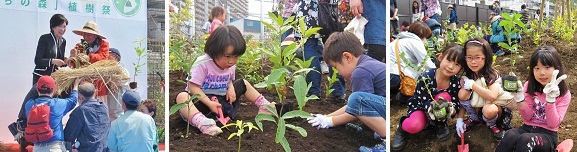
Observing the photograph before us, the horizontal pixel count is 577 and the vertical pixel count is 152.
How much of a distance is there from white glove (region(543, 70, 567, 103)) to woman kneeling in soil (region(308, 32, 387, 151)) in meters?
0.73

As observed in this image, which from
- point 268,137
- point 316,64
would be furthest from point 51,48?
point 316,64

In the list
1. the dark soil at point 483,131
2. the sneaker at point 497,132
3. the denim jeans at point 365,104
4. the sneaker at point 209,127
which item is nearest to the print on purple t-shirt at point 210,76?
the sneaker at point 209,127

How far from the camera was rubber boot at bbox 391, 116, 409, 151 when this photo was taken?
2.95 m

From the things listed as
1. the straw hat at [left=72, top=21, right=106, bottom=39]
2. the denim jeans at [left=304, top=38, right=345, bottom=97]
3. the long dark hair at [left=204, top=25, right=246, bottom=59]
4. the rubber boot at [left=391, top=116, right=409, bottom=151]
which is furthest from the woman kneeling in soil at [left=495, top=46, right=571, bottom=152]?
the straw hat at [left=72, top=21, right=106, bottom=39]

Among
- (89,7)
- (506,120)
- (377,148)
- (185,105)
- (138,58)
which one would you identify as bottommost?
(377,148)

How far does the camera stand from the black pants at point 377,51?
267cm

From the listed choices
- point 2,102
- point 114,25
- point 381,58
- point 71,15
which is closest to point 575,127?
point 381,58

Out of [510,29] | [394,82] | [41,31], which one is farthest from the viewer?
[510,29]

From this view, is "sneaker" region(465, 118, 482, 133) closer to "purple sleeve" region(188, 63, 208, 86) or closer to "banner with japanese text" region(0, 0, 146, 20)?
"purple sleeve" region(188, 63, 208, 86)

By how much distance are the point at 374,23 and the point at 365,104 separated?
1.28ft

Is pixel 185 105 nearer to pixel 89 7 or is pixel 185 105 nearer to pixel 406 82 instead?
pixel 89 7

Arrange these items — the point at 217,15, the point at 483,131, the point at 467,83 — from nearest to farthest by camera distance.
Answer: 1. the point at 217,15
2. the point at 467,83
3. the point at 483,131

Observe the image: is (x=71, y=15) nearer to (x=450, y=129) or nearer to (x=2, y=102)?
(x=2, y=102)

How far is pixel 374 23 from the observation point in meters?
2.69
